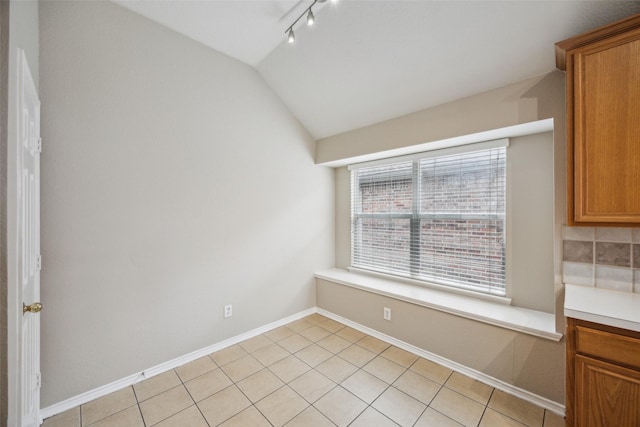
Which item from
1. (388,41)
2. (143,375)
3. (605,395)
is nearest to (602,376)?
(605,395)

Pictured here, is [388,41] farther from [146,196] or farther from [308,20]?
[146,196]

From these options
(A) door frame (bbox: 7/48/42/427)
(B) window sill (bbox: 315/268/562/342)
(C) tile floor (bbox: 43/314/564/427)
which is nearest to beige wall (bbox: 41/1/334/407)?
(C) tile floor (bbox: 43/314/564/427)

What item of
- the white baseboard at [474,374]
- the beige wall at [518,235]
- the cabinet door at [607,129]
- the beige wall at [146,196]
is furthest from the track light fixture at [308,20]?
the white baseboard at [474,374]

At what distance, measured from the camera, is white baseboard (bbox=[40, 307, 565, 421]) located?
5.79 feet

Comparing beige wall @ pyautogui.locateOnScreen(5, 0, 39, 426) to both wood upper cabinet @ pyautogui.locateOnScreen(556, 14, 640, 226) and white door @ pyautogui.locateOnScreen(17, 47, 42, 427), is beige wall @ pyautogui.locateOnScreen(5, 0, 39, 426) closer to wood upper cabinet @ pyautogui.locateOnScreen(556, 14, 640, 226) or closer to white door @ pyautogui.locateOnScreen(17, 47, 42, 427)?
white door @ pyautogui.locateOnScreen(17, 47, 42, 427)

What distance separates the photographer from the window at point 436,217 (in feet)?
7.87

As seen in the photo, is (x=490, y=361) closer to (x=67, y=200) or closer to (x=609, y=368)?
(x=609, y=368)

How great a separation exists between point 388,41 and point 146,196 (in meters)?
2.31

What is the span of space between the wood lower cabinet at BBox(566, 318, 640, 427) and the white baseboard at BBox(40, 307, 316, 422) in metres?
2.51

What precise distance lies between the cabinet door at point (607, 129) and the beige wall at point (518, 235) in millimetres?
268

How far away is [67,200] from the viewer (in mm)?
1790

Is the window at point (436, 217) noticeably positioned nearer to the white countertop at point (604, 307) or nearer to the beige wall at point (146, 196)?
the white countertop at point (604, 307)

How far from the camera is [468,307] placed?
222 centimetres

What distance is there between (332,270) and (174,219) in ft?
6.98
